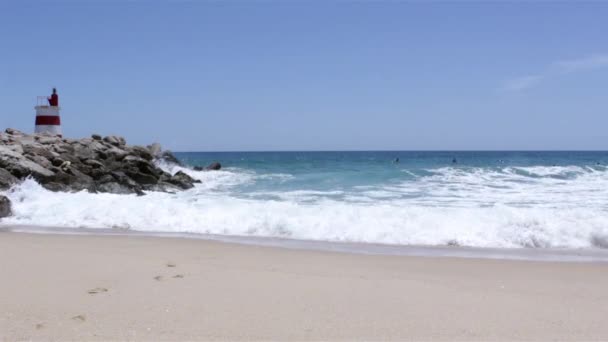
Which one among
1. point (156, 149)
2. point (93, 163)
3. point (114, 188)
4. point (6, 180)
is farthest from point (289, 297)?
point (156, 149)

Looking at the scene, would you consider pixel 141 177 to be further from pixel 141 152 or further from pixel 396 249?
pixel 396 249

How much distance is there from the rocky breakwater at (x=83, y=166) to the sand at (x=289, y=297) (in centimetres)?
852

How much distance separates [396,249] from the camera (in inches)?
340

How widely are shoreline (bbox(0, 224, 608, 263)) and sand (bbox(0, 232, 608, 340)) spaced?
0.52 metres

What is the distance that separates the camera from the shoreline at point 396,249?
313 inches

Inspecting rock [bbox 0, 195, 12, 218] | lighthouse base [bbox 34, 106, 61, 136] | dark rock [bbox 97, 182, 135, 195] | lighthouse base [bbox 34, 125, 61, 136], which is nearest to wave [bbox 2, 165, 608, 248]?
rock [bbox 0, 195, 12, 218]

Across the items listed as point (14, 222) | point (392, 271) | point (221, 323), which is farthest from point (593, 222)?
point (14, 222)

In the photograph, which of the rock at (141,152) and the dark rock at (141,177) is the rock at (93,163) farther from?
the rock at (141,152)

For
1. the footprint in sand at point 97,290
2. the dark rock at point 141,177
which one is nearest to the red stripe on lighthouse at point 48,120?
the dark rock at point 141,177

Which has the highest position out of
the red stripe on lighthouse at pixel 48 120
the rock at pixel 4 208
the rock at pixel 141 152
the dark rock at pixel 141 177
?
the red stripe on lighthouse at pixel 48 120

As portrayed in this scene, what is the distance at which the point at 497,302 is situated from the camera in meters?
4.96

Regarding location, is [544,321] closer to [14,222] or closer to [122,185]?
[14,222]

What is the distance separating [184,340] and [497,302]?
2918mm

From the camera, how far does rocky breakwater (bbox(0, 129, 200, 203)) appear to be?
1513 centimetres
